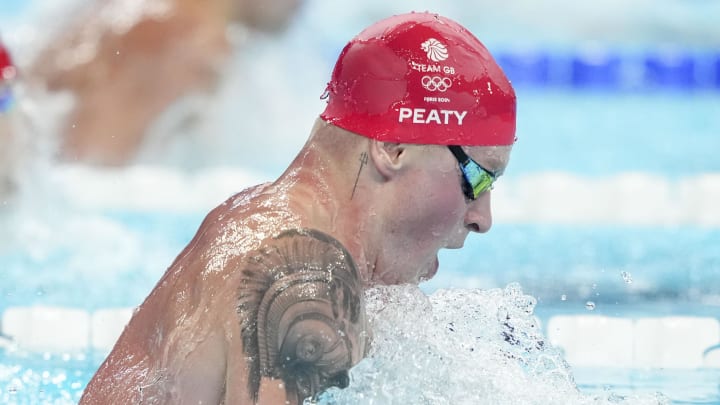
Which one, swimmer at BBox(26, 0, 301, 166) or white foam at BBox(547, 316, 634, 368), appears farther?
swimmer at BBox(26, 0, 301, 166)

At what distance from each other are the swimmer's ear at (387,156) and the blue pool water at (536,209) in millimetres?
630

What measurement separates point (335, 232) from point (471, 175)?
259 millimetres

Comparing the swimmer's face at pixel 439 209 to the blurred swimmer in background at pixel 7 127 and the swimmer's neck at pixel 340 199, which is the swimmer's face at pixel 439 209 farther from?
the blurred swimmer in background at pixel 7 127

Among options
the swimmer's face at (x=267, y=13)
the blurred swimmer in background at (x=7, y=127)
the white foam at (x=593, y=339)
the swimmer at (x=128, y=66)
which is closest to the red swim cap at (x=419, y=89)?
the white foam at (x=593, y=339)

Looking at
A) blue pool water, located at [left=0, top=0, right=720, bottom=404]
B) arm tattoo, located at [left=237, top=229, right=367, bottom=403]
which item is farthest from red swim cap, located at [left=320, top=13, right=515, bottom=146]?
blue pool water, located at [left=0, top=0, right=720, bottom=404]

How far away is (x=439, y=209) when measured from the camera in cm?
188

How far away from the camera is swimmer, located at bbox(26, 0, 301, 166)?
24.7ft

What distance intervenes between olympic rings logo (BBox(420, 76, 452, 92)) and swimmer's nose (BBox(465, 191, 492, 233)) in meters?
0.20

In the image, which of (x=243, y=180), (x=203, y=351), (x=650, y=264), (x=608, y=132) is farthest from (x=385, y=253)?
(x=608, y=132)

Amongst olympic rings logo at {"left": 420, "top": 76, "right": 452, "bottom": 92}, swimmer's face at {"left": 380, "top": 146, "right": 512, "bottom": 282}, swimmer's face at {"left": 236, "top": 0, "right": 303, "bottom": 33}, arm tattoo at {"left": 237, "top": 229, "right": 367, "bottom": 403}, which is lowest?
arm tattoo at {"left": 237, "top": 229, "right": 367, "bottom": 403}

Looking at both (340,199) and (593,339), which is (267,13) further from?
(340,199)

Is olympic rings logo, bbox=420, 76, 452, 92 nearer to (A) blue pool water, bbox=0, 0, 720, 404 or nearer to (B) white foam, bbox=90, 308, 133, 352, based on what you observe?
(A) blue pool water, bbox=0, 0, 720, 404

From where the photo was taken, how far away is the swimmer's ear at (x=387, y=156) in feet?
6.00

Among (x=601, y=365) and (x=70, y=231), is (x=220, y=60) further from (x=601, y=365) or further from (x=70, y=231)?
(x=601, y=365)
